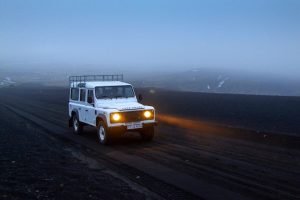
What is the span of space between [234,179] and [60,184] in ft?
12.7

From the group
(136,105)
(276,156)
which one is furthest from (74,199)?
(136,105)

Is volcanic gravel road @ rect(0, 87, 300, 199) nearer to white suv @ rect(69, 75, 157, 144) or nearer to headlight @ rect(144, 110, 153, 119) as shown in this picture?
white suv @ rect(69, 75, 157, 144)

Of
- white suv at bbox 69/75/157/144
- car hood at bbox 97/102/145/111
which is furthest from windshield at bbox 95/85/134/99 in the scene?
car hood at bbox 97/102/145/111

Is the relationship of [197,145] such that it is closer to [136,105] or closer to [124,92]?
[136,105]

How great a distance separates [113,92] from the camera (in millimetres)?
17094

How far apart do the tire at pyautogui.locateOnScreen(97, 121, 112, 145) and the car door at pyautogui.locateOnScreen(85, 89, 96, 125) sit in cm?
86

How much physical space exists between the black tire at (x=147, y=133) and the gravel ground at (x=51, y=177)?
9.30 feet

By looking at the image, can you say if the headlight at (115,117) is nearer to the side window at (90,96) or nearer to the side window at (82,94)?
the side window at (90,96)

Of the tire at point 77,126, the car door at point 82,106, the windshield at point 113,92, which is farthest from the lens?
the tire at point 77,126

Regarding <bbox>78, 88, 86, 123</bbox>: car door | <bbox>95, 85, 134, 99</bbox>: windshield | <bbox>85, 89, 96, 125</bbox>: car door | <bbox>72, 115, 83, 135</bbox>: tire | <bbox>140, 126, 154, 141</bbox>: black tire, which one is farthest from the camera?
<bbox>72, 115, 83, 135</bbox>: tire

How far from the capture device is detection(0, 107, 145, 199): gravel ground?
8578 millimetres

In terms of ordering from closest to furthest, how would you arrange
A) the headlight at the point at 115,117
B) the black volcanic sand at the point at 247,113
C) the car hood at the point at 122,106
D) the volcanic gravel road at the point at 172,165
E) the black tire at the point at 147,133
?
the volcanic gravel road at the point at 172,165 < the headlight at the point at 115,117 < the car hood at the point at 122,106 < the black tire at the point at 147,133 < the black volcanic sand at the point at 247,113

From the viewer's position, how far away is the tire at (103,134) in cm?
1520

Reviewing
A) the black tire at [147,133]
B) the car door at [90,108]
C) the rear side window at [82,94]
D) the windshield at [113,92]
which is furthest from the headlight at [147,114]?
the rear side window at [82,94]
